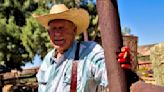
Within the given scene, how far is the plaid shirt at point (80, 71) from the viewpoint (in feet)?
10.4

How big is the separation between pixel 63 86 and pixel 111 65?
42.1 inches

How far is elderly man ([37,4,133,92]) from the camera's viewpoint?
3.21 meters

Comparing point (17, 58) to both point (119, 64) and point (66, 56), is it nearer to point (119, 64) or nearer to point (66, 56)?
point (66, 56)

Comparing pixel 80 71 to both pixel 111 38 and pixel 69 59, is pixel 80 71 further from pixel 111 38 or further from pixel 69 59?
pixel 111 38

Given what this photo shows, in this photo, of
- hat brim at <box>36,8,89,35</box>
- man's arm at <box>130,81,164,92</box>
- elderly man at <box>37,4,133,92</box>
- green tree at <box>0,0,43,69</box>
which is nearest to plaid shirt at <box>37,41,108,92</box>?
elderly man at <box>37,4,133,92</box>

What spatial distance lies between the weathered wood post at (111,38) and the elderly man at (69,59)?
810mm

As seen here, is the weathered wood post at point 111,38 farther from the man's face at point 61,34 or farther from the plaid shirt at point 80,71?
the man's face at point 61,34

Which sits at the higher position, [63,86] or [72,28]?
[72,28]

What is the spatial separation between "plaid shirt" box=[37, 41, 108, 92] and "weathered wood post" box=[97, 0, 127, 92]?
804mm

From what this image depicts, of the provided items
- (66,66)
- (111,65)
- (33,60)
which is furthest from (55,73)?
(33,60)

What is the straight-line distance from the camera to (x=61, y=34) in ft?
11.0

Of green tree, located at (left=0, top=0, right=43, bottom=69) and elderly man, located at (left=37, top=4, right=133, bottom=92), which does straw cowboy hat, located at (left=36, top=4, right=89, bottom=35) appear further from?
green tree, located at (left=0, top=0, right=43, bottom=69)

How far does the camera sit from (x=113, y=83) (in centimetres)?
227

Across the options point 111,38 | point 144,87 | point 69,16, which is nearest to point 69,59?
point 69,16
